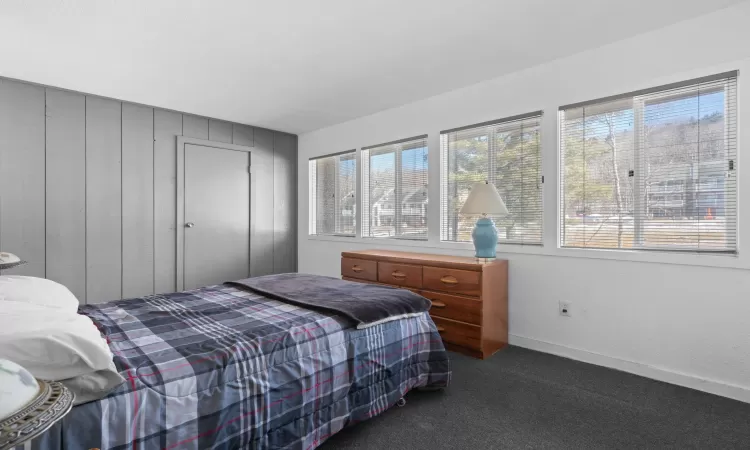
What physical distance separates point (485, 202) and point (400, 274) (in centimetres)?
97

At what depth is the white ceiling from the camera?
7.45 ft

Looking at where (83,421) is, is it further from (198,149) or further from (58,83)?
(198,149)

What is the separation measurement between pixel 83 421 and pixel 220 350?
453 mm

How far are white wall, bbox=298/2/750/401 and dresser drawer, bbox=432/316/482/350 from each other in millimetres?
538

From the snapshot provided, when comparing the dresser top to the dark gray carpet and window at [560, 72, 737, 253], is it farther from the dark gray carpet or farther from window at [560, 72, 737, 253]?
the dark gray carpet

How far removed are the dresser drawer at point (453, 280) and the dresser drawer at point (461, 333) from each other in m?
0.25

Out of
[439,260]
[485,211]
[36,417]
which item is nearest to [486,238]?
[485,211]

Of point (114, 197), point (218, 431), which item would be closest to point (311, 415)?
point (218, 431)

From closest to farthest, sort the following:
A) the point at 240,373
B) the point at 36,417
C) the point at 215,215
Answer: the point at 36,417 → the point at 240,373 → the point at 215,215

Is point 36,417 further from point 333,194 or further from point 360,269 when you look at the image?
point 333,194

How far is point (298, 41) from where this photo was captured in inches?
105

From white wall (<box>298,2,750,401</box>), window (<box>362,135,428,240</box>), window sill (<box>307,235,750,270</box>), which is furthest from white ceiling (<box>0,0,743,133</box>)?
window sill (<box>307,235,750,270</box>)

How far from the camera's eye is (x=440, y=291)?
3.11 meters

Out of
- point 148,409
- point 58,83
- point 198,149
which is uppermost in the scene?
point 58,83
